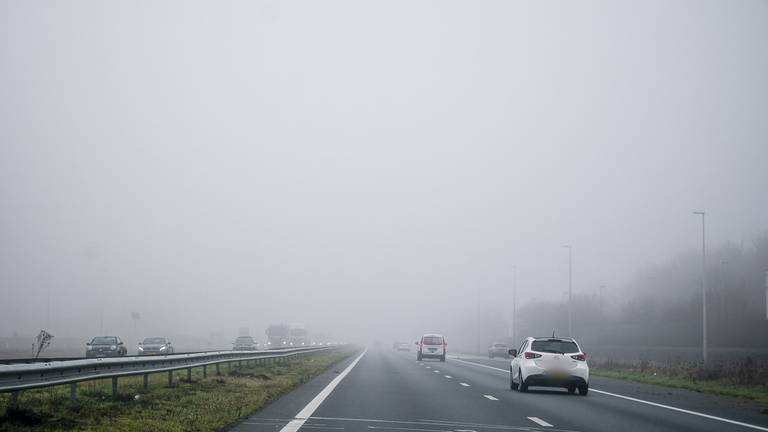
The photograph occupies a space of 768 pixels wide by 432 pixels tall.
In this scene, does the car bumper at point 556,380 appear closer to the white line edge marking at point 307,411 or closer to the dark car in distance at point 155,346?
the white line edge marking at point 307,411

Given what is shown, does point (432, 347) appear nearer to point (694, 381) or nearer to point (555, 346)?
point (694, 381)

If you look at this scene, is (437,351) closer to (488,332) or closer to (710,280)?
(710,280)

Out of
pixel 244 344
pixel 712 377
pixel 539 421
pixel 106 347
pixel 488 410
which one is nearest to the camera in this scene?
pixel 539 421

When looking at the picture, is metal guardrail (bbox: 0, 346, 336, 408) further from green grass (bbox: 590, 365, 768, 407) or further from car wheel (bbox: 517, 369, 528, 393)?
green grass (bbox: 590, 365, 768, 407)

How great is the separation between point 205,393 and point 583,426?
943 cm

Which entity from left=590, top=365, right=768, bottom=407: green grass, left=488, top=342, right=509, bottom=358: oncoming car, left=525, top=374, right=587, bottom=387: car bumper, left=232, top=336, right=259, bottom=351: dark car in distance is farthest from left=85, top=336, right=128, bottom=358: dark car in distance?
left=488, top=342, right=509, bottom=358: oncoming car

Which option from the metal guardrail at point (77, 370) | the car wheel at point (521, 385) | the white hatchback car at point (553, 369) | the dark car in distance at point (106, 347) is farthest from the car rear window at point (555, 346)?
the dark car in distance at point (106, 347)

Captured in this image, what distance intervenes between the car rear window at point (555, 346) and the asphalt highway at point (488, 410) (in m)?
1.23

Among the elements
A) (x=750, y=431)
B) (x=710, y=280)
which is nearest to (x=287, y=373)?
(x=750, y=431)

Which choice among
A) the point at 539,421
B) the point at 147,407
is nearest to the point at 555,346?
the point at 539,421

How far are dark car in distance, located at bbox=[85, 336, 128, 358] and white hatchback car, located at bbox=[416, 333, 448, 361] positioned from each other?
19.2 meters

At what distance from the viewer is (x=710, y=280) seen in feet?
338

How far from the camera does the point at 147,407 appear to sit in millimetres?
17047

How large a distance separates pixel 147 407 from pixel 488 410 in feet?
22.0
